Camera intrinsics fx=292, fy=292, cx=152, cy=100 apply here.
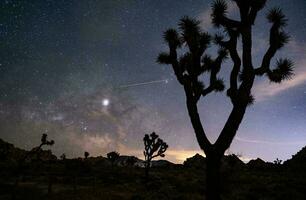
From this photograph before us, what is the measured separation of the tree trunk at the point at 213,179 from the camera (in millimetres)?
9086

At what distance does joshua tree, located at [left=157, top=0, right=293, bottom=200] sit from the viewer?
930 cm

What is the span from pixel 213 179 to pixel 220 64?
5.12 m

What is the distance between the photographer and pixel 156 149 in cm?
3023

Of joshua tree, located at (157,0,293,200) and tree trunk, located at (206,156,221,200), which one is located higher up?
joshua tree, located at (157,0,293,200)

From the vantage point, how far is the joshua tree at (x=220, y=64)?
9305mm

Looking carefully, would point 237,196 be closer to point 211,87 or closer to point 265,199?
point 265,199

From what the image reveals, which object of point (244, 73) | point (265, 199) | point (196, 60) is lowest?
point (265, 199)

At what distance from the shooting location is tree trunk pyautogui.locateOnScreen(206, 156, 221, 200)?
909 centimetres

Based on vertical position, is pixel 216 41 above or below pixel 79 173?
above

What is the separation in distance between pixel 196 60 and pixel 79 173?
28.1 metres

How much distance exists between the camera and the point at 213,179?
9164 millimetres

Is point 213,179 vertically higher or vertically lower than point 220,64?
lower

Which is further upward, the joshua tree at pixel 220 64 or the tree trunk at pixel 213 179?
the joshua tree at pixel 220 64

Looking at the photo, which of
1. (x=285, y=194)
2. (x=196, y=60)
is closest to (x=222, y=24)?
(x=196, y=60)
